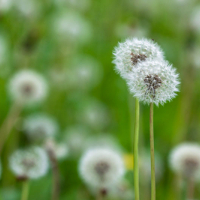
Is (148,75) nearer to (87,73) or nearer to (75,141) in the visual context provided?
(75,141)

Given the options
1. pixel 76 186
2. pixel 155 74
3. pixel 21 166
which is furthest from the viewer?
pixel 76 186

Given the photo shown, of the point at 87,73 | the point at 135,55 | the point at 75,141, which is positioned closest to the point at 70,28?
the point at 87,73

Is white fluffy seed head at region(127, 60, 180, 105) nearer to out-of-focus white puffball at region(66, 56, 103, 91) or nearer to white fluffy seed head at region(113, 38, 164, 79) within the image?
white fluffy seed head at region(113, 38, 164, 79)

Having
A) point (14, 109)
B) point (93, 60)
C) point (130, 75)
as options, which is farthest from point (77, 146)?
point (130, 75)

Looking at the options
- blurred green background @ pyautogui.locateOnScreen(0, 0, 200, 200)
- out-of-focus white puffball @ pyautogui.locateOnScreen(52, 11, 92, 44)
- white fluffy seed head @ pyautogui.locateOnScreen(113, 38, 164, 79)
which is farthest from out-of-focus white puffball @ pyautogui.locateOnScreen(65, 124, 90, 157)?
white fluffy seed head @ pyautogui.locateOnScreen(113, 38, 164, 79)

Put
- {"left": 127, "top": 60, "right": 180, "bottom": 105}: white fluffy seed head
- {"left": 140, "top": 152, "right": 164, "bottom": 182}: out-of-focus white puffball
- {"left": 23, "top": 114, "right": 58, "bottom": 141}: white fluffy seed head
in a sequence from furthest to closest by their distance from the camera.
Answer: {"left": 23, "top": 114, "right": 58, "bottom": 141}: white fluffy seed head
{"left": 140, "top": 152, "right": 164, "bottom": 182}: out-of-focus white puffball
{"left": 127, "top": 60, "right": 180, "bottom": 105}: white fluffy seed head

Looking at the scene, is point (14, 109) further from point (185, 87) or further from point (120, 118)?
point (185, 87)
